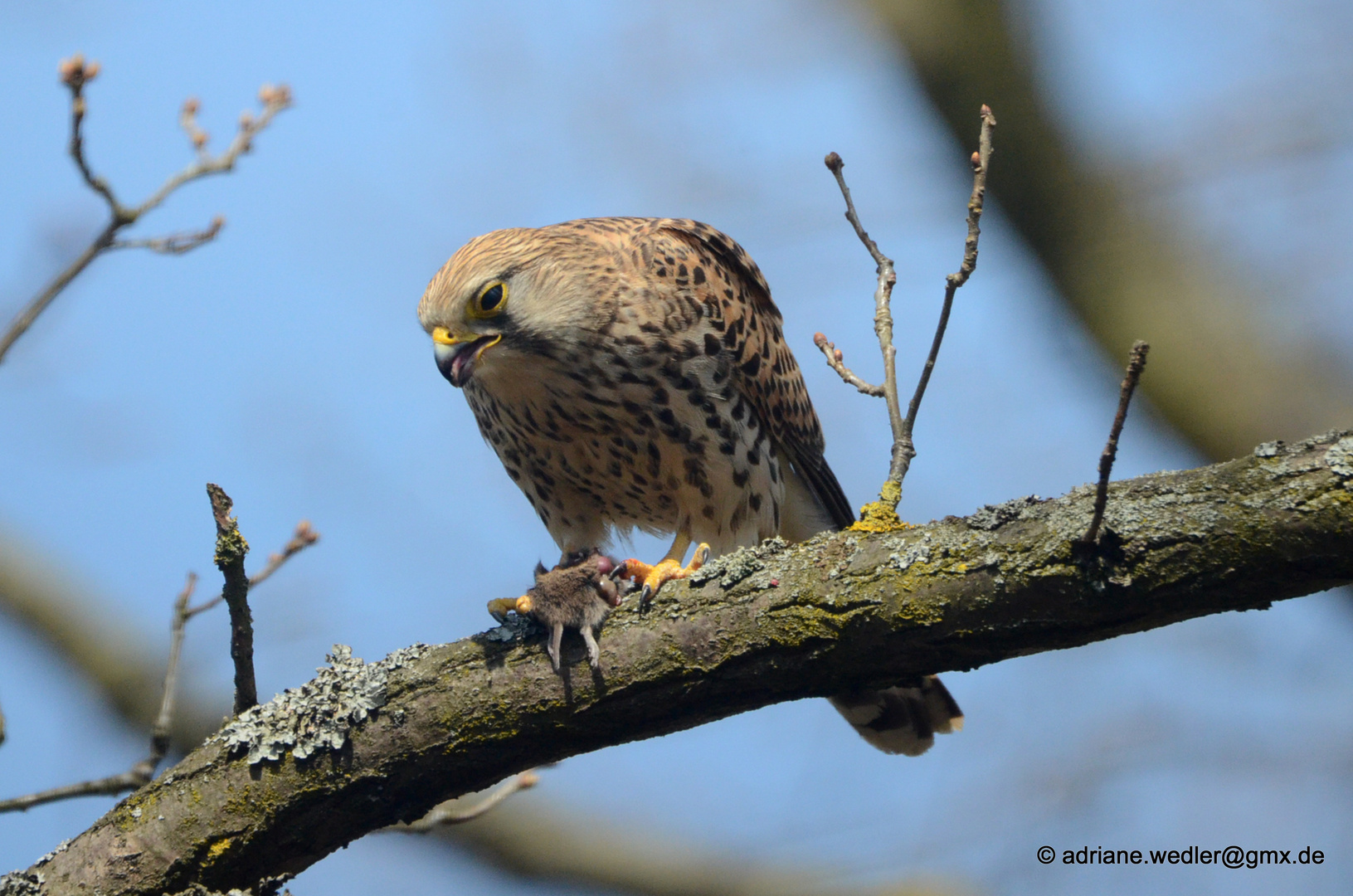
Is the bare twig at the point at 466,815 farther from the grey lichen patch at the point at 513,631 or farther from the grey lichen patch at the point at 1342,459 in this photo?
the grey lichen patch at the point at 1342,459

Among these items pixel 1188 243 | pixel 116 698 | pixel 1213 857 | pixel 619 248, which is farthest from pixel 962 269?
pixel 116 698

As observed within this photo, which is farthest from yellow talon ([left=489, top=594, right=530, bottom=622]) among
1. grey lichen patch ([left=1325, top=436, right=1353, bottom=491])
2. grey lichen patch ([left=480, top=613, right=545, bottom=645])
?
grey lichen patch ([left=1325, top=436, right=1353, bottom=491])

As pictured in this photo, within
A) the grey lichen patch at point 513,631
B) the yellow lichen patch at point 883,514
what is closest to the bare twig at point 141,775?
the grey lichen patch at point 513,631

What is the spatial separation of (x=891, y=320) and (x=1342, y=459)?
1206mm

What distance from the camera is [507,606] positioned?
3324 mm

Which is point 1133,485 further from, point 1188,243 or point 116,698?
point 116,698

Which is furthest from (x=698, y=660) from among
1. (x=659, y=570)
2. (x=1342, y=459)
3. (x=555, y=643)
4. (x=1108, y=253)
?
(x=1108, y=253)

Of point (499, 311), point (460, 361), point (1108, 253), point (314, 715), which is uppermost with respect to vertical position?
point (1108, 253)

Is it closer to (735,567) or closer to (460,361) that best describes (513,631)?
(735,567)

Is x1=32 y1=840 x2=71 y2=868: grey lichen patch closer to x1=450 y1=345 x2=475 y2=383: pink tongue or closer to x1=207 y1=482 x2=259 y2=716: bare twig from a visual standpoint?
x1=207 y1=482 x2=259 y2=716: bare twig

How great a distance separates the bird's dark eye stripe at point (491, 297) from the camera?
391cm

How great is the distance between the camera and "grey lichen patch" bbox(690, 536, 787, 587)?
272 cm

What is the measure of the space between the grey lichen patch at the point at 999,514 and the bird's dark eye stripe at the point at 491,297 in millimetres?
1972

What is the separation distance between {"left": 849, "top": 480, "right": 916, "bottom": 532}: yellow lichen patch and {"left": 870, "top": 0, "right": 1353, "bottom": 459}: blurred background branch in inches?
107
